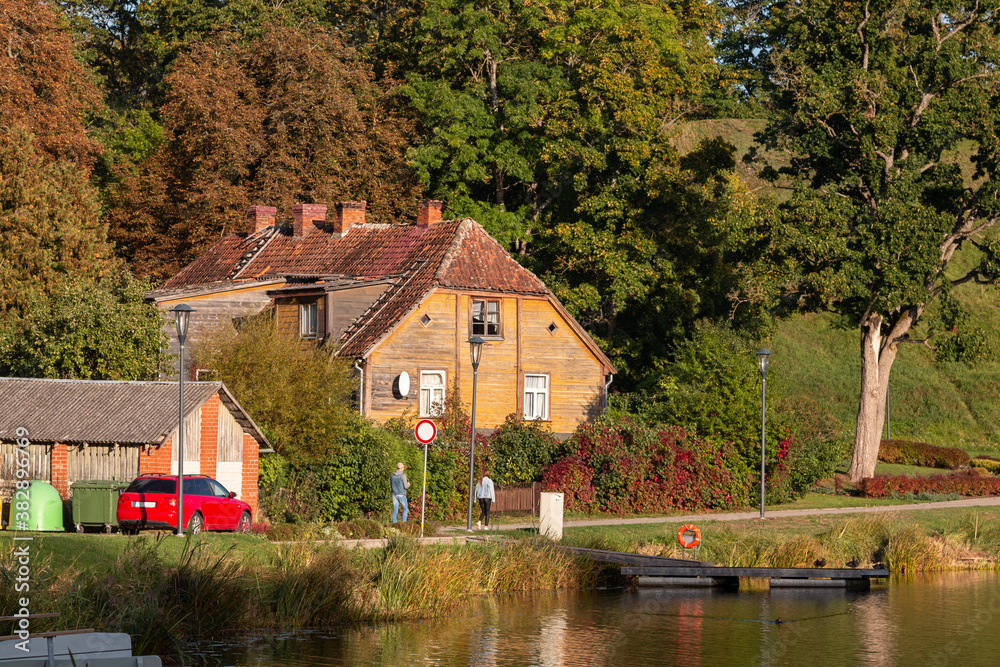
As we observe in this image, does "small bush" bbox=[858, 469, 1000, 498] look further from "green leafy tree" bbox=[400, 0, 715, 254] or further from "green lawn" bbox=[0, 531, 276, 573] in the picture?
"green lawn" bbox=[0, 531, 276, 573]

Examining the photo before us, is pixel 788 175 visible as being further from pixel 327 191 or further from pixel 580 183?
pixel 327 191

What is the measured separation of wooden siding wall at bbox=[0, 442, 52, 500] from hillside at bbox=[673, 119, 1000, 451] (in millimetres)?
38634

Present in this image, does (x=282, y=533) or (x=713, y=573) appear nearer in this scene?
(x=282, y=533)

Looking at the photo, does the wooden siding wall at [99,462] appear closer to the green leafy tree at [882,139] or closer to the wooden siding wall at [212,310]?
the wooden siding wall at [212,310]

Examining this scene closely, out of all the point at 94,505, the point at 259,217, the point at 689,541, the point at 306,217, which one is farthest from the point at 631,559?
the point at 259,217

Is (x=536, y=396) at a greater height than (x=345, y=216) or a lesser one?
lesser

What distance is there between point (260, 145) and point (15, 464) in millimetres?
25047

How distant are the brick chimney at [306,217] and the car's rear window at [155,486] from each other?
24.4 m

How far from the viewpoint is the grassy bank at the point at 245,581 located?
63.7 ft

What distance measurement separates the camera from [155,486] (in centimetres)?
2989

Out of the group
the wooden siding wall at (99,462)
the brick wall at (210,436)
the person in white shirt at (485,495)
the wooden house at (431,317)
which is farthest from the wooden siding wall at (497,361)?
the wooden siding wall at (99,462)

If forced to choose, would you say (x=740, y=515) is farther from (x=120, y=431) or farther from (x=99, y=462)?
(x=99, y=462)

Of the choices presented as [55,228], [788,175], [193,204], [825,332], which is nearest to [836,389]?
[825,332]

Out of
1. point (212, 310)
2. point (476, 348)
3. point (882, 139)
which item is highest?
point (882, 139)
